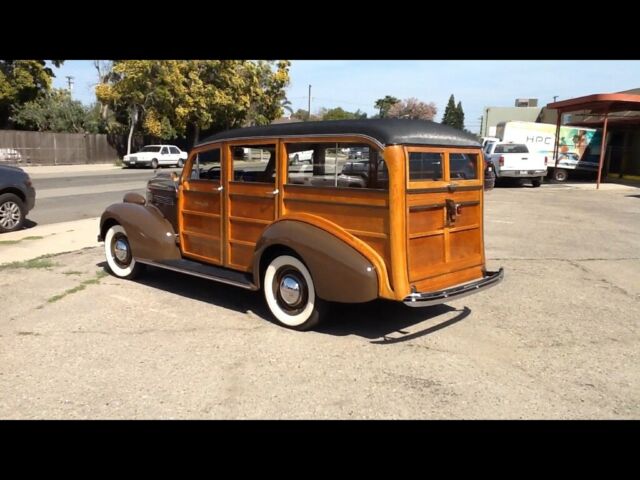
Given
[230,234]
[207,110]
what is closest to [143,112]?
[207,110]

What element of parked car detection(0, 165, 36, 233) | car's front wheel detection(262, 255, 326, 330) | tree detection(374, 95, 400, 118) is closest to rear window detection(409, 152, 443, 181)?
car's front wheel detection(262, 255, 326, 330)

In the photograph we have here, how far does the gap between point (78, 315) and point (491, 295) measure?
4.59 meters

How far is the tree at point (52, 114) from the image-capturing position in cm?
3466

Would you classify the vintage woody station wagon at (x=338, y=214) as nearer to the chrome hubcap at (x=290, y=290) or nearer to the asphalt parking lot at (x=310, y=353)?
the chrome hubcap at (x=290, y=290)

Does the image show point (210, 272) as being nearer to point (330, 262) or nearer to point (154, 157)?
point (330, 262)

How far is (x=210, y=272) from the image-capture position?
228 inches

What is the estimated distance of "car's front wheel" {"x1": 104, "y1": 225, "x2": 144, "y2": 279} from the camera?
6824 millimetres

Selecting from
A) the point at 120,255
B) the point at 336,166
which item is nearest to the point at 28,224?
the point at 120,255

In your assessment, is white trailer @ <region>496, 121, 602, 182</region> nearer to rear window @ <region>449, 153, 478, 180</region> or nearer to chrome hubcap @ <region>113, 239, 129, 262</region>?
rear window @ <region>449, 153, 478, 180</region>

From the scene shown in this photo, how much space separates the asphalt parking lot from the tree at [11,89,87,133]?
31714 mm

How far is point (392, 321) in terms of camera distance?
216 inches

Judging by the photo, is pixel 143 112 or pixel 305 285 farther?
pixel 143 112
